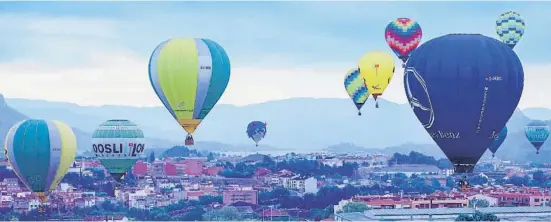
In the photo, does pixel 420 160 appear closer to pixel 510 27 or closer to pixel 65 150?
pixel 510 27

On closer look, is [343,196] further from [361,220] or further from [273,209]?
[361,220]

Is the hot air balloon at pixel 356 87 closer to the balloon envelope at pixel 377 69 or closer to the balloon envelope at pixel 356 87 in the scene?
the balloon envelope at pixel 356 87

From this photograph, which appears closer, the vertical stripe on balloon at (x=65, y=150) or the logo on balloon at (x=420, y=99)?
the logo on balloon at (x=420, y=99)

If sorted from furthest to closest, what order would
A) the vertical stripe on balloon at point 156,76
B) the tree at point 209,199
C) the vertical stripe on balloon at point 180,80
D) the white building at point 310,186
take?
the white building at point 310,186, the tree at point 209,199, the vertical stripe on balloon at point 156,76, the vertical stripe on balloon at point 180,80

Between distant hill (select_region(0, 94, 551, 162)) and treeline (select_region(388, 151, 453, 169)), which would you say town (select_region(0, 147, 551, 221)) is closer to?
treeline (select_region(388, 151, 453, 169))

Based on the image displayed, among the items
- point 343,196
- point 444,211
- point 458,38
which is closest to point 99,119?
point 343,196

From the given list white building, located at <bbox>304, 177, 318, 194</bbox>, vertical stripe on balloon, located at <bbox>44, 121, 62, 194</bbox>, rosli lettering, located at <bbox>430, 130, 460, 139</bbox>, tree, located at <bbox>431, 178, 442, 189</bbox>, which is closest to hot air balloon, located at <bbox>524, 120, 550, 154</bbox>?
tree, located at <bbox>431, 178, 442, 189</bbox>

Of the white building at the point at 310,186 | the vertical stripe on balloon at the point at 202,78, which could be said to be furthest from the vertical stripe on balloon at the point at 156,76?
the white building at the point at 310,186
